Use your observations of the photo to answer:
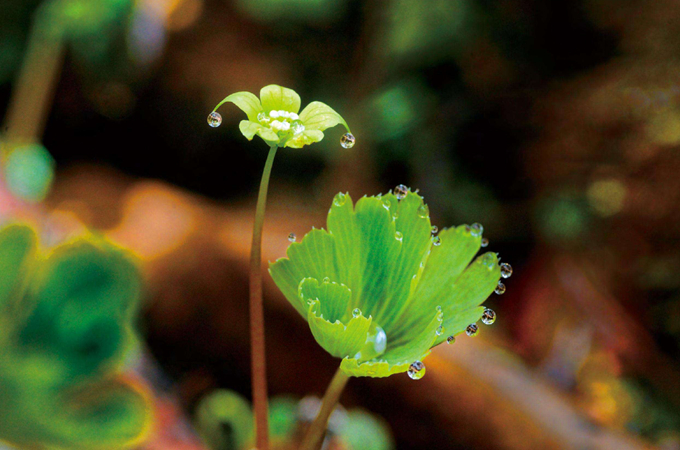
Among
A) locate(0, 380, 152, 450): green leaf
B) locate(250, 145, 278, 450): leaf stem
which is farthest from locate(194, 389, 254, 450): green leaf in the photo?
locate(250, 145, 278, 450): leaf stem

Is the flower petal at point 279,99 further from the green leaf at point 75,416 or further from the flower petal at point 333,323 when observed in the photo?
the green leaf at point 75,416

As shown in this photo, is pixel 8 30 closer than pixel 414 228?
No

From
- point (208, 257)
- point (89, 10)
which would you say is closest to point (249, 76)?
point (89, 10)

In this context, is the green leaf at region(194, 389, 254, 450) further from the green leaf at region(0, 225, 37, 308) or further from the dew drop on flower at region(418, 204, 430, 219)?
the dew drop on flower at region(418, 204, 430, 219)

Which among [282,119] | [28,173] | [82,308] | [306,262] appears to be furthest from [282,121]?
[28,173]

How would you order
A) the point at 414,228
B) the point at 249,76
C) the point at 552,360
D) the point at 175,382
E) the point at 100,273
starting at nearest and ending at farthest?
the point at 414,228
the point at 100,273
the point at 175,382
the point at 552,360
the point at 249,76

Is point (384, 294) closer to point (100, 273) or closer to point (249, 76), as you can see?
point (100, 273)

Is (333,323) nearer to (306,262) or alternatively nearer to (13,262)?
(306,262)
